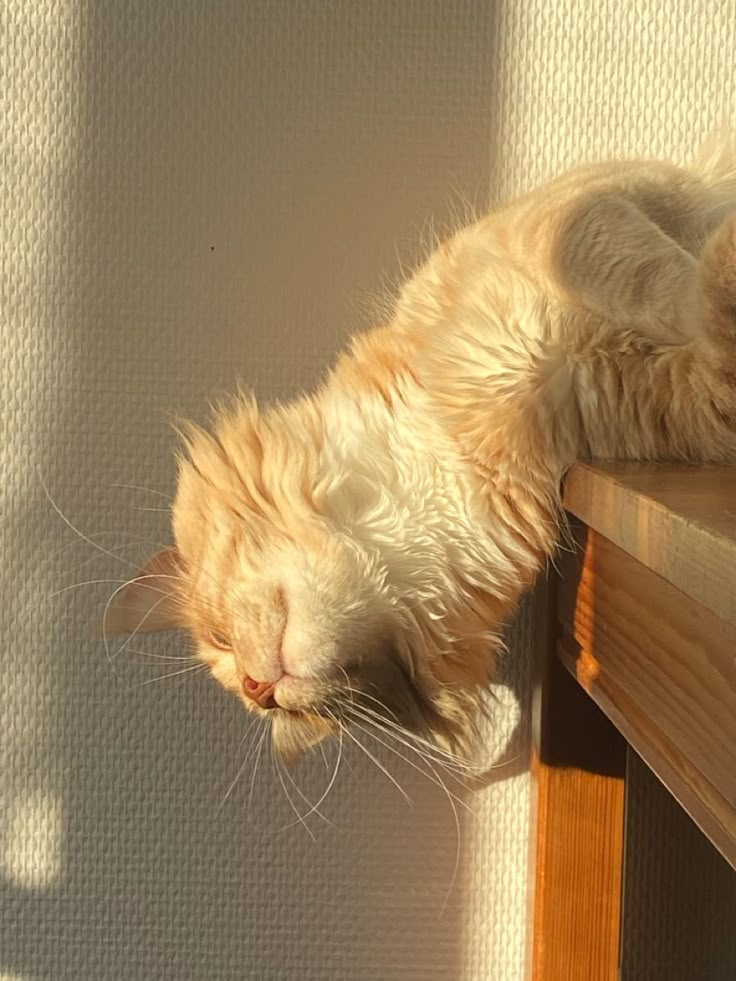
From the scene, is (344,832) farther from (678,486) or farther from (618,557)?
(678,486)

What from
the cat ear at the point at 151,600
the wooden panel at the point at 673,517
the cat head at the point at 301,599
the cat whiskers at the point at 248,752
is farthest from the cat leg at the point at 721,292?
the cat whiskers at the point at 248,752

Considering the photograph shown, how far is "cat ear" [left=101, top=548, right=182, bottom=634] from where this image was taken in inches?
47.5

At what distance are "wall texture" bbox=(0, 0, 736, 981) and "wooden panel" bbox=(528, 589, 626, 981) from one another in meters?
0.12

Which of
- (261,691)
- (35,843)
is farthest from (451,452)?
(35,843)

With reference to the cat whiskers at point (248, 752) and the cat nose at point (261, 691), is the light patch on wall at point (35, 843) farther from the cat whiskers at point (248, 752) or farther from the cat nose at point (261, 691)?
the cat nose at point (261, 691)

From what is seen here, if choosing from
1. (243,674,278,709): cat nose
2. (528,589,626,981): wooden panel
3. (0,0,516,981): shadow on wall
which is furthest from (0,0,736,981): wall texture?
(243,674,278,709): cat nose

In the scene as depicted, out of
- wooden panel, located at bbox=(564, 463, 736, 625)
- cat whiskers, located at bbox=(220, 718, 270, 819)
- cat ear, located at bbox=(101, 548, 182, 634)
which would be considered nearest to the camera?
wooden panel, located at bbox=(564, 463, 736, 625)

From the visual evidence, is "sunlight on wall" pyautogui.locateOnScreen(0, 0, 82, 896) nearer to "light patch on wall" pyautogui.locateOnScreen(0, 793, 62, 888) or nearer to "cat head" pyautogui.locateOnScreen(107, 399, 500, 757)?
"light patch on wall" pyautogui.locateOnScreen(0, 793, 62, 888)

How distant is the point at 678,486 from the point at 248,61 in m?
1.00

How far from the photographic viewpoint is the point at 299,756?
1242mm

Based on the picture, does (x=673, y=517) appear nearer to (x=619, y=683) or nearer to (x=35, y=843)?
(x=619, y=683)

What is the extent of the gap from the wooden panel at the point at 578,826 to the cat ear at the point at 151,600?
50cm

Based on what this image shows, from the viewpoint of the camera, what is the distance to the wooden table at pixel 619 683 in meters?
0.58

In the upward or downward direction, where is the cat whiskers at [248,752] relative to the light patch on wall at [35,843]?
upward
